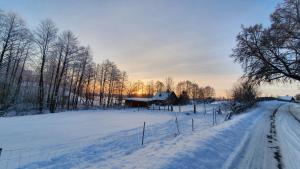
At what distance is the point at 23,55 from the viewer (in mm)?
41094

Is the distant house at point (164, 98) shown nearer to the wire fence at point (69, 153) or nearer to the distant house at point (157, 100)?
the distant house at point (157, 100)

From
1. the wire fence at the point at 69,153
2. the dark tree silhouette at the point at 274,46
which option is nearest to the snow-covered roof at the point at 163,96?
the dark tree silhouette at the point at 274,46

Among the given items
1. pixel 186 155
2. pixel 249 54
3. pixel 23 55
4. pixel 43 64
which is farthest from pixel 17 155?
pixel 23 55

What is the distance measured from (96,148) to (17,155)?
3545 millimetres

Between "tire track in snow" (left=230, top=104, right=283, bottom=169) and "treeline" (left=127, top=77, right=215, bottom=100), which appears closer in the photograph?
"tire track in snow" (left=230, top=104, right=283, bottom=169)

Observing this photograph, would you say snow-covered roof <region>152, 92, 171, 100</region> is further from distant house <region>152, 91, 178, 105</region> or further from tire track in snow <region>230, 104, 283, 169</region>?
tire track in snow <region>230, 104, 283, 169</region>

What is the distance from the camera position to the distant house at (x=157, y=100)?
76.4 metres

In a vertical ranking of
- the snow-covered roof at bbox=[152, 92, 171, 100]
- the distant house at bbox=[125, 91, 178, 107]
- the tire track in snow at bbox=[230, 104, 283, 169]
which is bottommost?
the tire track in snow at bbox=[230, 104, 283, 169]

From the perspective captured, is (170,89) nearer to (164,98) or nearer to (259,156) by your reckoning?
(164,98)

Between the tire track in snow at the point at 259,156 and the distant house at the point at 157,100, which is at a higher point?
the distant house at the point at 157,100

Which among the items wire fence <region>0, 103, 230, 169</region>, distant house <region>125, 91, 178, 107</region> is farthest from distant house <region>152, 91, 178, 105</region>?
wire fence <region>0, 103, 230, 169</region>

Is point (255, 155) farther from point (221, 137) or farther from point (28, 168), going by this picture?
point (28, 168)

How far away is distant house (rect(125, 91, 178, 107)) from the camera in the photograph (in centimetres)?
7639

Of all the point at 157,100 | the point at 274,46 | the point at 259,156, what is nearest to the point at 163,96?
the point at 157,100
